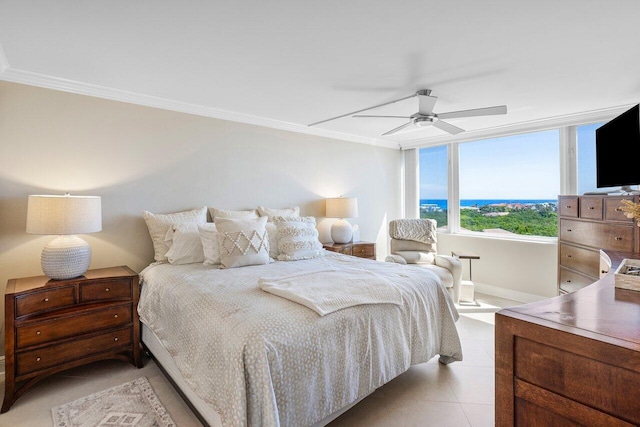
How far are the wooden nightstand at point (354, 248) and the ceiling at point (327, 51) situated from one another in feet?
5.91

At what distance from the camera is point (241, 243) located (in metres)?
2.86

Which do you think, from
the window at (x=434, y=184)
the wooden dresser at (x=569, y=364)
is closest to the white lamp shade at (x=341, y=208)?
the window at (x=434, y=184)

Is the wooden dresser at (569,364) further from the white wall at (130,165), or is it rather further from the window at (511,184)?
the window at (511,184)

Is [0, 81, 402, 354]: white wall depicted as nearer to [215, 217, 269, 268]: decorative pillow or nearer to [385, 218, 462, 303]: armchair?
[215, 217, 269, 268]: decorative pillow

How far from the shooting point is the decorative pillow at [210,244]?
2.91 m

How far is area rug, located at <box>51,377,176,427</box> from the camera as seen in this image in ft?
6.48

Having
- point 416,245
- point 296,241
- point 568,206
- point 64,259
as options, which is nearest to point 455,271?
point 416,245

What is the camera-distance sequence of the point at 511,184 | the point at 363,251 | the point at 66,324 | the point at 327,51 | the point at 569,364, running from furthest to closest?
the point at 511,184 < the point at 363,251 < the point at 66,324 < the point at 327,51 < the point at 569,364

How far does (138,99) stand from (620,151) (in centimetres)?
430

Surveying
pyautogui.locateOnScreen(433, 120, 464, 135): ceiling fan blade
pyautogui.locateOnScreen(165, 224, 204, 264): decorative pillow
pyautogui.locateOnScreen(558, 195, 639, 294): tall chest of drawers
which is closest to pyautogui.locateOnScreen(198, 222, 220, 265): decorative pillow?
pyautogui.locateOnScreen(165, 224, 204, 264): decorative pillow

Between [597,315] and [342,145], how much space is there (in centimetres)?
428

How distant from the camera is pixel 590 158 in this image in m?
3.89

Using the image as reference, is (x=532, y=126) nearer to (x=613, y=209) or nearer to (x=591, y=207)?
(x=591, y=207)

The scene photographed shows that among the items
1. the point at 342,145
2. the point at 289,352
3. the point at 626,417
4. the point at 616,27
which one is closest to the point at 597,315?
the point at 626,417
